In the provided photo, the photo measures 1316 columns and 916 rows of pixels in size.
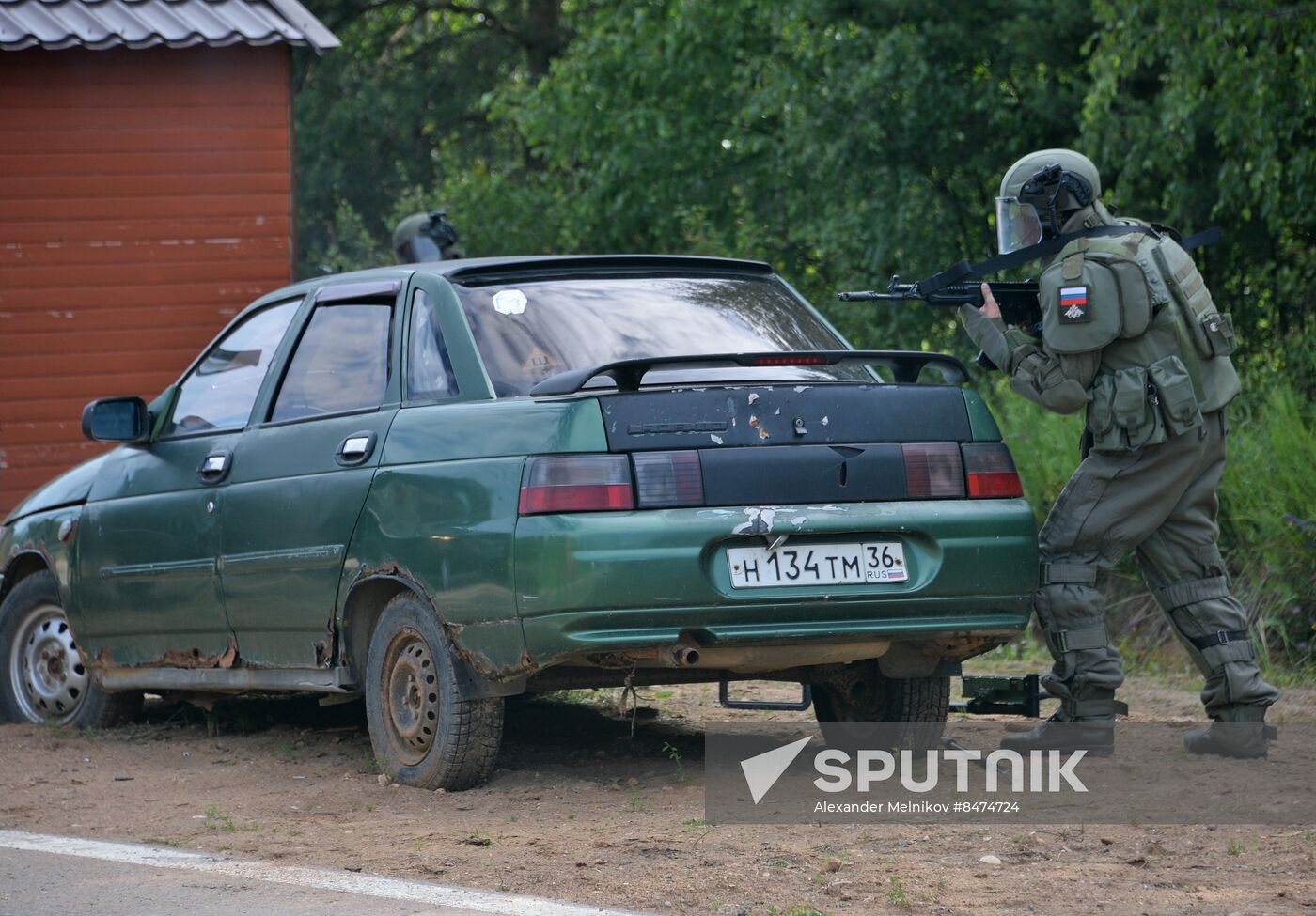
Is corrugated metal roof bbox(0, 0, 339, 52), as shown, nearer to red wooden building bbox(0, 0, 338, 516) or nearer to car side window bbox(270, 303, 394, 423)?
red wooden building bbox(0, 0, 338, 516)

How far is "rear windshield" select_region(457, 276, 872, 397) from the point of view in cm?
539

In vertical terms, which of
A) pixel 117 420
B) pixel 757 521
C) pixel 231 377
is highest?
pixel 231 377

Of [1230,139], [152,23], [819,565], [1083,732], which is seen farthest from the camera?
[1230,139]

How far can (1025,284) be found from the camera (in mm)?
6219

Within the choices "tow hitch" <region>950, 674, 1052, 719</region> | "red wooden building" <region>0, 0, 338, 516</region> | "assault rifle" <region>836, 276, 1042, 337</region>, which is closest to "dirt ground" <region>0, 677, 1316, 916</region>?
"tow hitch" <region>950, 674, 1052, 719</region>

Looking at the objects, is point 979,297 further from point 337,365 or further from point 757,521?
point 337,365

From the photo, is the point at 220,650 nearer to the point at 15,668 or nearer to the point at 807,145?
the point at 15,668

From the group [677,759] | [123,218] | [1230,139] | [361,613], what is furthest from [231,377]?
[1230,139]

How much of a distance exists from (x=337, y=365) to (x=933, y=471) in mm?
2039

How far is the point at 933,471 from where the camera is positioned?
527 centimetres

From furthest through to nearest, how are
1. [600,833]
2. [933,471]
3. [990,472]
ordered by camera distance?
[990,472], [933,471], [600,833]

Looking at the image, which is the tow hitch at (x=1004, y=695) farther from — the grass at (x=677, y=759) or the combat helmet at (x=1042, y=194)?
the combat helmet at (x=1042, y=194)

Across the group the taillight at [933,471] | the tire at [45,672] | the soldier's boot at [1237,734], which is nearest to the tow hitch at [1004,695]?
the soldier's boot at [1237,734]

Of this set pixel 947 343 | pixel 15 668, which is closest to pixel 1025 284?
pixel 15 668
